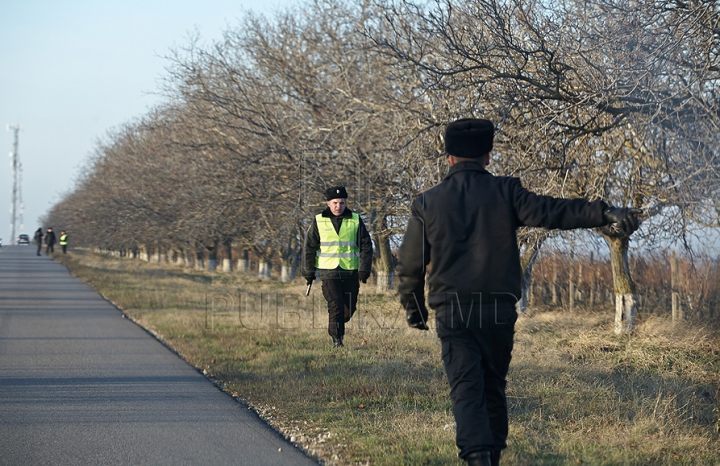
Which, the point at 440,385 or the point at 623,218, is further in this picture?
the point at 440,385

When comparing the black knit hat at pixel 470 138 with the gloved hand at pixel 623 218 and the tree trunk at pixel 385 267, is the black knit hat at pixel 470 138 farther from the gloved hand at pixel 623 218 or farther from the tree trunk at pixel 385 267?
the tree trunk at pixel 385 267

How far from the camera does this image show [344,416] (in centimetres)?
662

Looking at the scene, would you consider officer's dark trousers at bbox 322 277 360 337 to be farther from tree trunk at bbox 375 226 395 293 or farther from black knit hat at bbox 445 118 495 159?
tree trunk at bbox 375 226 395 293

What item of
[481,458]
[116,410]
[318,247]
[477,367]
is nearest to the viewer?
[481,458]

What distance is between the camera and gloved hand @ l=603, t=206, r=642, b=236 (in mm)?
4203

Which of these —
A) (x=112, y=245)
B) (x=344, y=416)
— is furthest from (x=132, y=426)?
(x=112, y=245)

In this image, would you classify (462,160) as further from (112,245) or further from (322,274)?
(112,245)

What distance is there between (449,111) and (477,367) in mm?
7375

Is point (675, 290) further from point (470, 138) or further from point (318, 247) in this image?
point (470, 138)

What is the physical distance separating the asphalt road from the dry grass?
0.35 m

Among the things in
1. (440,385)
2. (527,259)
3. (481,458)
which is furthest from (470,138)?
(527,259)

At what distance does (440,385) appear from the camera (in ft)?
25.6

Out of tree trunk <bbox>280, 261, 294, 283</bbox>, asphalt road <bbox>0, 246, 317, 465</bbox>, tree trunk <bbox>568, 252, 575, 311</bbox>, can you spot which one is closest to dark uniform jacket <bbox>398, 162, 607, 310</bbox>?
asphalt road <bbox>0, 246, 317, 465</bbox>

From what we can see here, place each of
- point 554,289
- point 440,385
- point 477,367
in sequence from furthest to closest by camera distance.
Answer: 1. point 554,289
2. point 440,385
3. point 477,367
